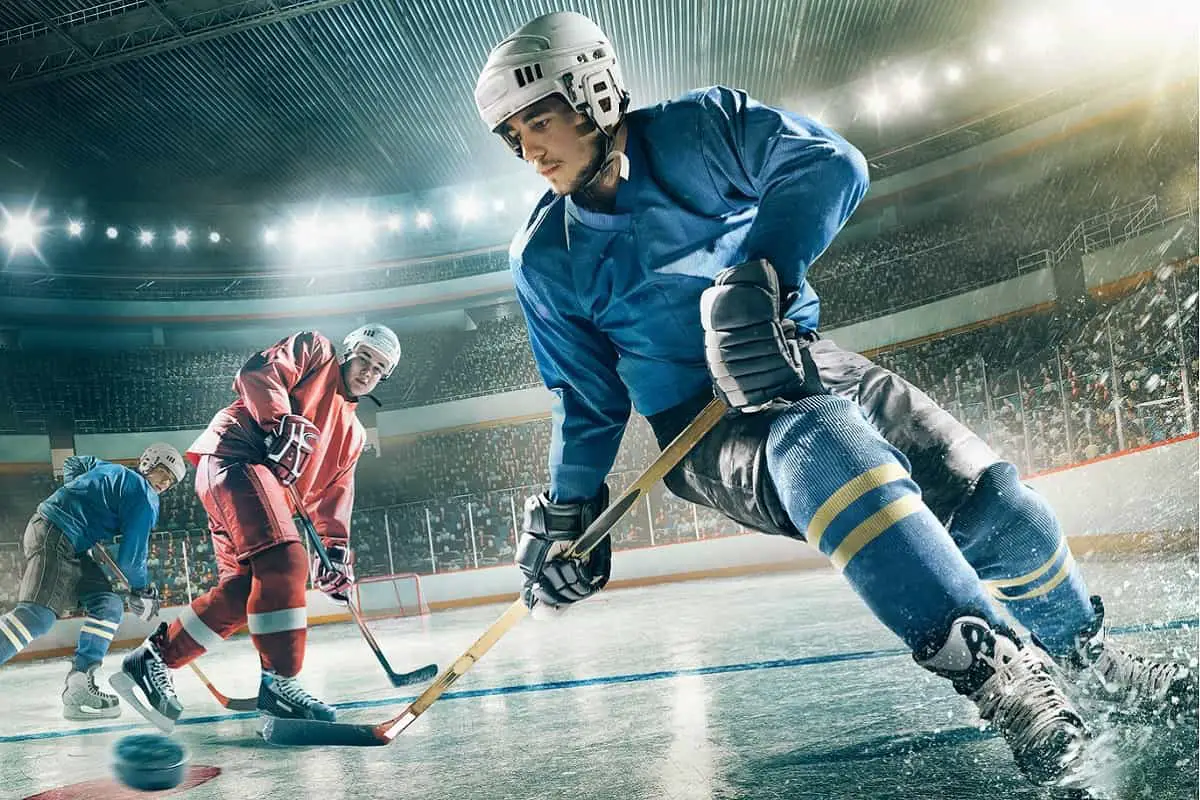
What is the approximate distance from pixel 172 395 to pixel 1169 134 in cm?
263

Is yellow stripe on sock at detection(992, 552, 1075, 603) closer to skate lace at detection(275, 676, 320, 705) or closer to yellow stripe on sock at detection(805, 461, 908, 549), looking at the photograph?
yellow stripe on sock at detection(805, 461, 908, 549)

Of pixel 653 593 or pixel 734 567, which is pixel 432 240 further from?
pixel 734 567

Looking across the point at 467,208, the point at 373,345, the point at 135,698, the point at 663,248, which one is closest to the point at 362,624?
the point at 135,698

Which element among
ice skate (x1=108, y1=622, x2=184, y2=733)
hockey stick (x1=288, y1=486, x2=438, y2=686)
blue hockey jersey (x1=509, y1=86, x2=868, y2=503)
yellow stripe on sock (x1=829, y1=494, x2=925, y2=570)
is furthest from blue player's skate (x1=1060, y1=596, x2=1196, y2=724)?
ice skate (x1=108, y1=622, x2=184, y2=733)

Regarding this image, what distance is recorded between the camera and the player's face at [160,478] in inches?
96.0

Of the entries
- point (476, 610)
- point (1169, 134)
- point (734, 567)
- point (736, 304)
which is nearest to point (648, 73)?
point (1169, 134)

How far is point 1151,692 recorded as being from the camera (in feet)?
3.87

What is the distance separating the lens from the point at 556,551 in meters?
1.48

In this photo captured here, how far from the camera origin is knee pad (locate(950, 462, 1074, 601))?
1.17 metres

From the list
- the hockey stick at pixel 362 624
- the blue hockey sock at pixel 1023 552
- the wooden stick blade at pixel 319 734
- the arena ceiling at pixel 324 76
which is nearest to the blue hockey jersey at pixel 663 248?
the blue hockey sock at pixel 1023 552

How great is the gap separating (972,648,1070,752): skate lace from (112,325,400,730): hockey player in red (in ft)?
5.69

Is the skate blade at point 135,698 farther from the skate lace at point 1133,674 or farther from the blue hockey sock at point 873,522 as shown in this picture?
the skate lace at point 1133,674

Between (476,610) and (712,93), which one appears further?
(476,610)

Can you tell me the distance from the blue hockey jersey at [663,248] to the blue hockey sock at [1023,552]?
0.36 m
